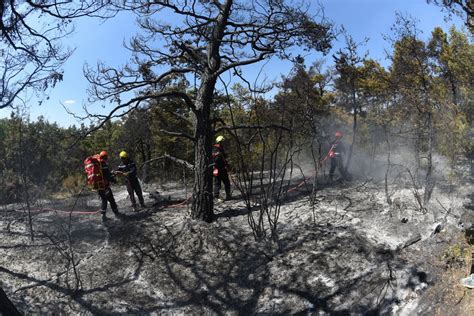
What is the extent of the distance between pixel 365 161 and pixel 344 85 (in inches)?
123

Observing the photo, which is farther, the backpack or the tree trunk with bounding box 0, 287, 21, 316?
the backpack

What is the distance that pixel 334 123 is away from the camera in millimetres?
20078

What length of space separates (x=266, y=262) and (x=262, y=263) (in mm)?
69

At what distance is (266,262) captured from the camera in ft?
21.9

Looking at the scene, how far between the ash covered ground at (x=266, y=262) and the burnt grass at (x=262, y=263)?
18mm

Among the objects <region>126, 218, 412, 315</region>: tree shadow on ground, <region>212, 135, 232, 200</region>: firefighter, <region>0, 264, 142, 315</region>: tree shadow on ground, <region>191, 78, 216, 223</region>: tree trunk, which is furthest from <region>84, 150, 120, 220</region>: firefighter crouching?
<region>212, 135, 232, 200</region>: firefighter

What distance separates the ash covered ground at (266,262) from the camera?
223 inches

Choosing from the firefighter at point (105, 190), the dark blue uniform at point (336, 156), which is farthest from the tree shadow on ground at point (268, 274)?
the dark blue uniform at point (336, 156)

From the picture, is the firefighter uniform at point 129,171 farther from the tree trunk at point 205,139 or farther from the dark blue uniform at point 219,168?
the tree trunk at point 205,139

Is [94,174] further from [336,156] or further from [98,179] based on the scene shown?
[336,156]

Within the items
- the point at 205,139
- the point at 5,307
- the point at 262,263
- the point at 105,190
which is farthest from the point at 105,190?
the point at 262,263

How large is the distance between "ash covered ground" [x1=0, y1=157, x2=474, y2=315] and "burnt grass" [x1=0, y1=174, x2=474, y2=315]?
0.02 metres

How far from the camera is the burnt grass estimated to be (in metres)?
5.67

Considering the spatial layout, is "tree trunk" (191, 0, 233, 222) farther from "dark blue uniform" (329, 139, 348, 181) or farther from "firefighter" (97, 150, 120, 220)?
"dark blue uniform" (329, 139, 348, 181)
